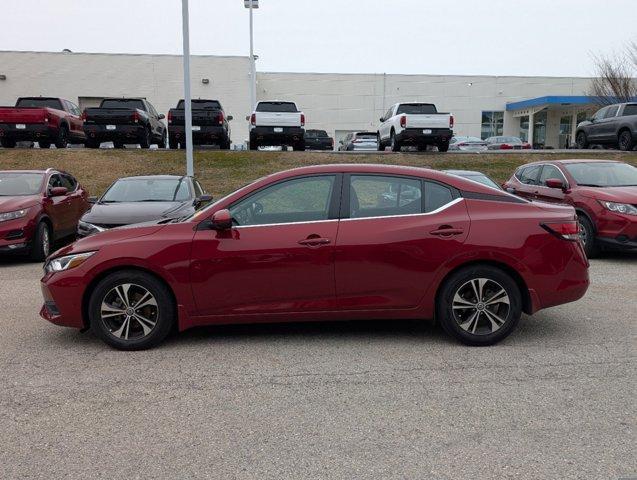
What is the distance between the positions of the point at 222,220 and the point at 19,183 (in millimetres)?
7412

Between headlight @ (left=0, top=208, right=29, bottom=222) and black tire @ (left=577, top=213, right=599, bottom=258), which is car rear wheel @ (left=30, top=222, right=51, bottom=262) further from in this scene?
black tire @ (left=577, top=213, right=599, bottom=258)

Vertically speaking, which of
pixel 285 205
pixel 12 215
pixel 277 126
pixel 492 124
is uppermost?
pixel 492 124

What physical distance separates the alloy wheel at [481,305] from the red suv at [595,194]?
12.1 ft

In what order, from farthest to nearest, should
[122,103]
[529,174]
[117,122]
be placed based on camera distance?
[122,103] < [117,122] < [529,174]

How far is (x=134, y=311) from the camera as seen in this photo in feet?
16.3

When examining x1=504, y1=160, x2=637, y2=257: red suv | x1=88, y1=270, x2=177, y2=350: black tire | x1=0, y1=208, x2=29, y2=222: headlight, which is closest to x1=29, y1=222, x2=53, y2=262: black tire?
x1=0, y1=208, x2=29, y2=222: headlight

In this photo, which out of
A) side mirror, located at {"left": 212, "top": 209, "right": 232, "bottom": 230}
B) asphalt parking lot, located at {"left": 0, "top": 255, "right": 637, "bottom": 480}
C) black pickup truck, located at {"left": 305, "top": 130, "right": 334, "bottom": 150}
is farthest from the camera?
black pickup truck, located at {"left": 305, "top": 130, "right": 334, "bottom": 150}

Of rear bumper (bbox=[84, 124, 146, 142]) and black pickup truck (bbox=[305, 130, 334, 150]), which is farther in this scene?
black pickup truck (bbox=[305, 130, 334, 150])

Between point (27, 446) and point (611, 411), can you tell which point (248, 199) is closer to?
point (27, 446)

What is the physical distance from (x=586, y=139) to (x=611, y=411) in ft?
69.6

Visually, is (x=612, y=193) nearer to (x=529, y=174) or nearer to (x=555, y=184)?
(x=555, y=184)

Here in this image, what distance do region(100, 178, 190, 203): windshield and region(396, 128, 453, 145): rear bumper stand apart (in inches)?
438

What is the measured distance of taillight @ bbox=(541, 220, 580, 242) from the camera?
5090mm

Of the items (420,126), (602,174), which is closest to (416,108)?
(420,126)
